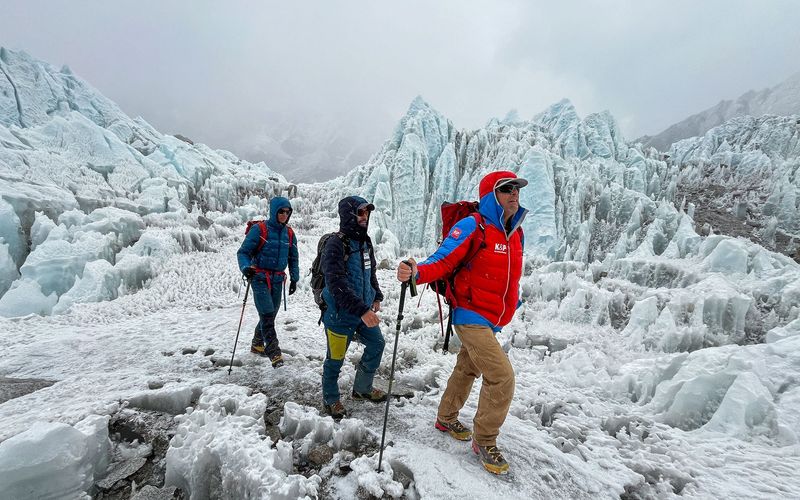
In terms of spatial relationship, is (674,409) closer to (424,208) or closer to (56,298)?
(56,298)

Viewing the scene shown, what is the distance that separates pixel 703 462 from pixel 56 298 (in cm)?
1494

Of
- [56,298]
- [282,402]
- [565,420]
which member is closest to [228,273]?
[56,298]

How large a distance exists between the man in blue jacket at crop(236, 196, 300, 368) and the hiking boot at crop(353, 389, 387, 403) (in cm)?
167

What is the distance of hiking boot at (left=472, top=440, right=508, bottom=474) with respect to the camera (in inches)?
116

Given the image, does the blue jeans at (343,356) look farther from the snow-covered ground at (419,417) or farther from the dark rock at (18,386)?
the dark rock at (18,386)

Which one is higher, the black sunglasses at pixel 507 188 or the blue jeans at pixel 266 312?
the black sunglasses at pixel 507 188

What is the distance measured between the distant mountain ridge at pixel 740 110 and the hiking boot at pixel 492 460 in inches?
4228

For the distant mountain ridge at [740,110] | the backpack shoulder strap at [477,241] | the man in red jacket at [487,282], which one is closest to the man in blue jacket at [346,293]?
the man in red jacket at [487,282]

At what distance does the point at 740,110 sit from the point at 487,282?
13085 cm

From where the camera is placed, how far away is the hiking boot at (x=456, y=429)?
3.42 metres

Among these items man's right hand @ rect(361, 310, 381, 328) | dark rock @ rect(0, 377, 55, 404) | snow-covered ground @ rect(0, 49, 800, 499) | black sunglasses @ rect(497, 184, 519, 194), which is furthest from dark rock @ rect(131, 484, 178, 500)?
black sunglasses @ rect(497, 184, 519, 194)

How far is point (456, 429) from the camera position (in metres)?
3.48

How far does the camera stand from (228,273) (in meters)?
12.8

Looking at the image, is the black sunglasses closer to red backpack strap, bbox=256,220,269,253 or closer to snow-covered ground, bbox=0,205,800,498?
snow-covered ground, bbox=0,205,800,498
